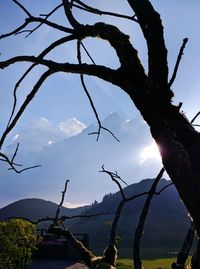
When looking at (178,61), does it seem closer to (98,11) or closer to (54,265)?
(98,11)

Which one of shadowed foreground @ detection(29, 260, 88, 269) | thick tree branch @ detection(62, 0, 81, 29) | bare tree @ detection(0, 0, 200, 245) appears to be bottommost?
shadowed foreground @ detection(29, 260, 88, 269)

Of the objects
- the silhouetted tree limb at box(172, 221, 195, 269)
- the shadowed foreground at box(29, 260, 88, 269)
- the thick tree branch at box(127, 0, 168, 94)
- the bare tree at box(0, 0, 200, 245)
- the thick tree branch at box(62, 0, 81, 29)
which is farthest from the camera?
the shadowed foreground at box(29, 260, 88, 269)

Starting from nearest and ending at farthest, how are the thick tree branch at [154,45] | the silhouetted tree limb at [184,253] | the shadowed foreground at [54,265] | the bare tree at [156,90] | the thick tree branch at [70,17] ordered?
1. the bare tree at [156,90]
2. the thick tree branch at [154,45]
3. the thick tree branch at [70,17]
4. the silhouetted tree limb at [184,253]
5. the shadowed foreground at [54,265]

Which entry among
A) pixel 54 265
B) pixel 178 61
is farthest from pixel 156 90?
pixel 54 265

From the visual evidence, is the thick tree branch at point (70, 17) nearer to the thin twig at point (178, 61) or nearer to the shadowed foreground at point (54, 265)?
the thin twig at point (178, 61)

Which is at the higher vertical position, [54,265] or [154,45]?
[154,45]

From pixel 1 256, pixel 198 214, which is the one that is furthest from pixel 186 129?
pixel 1 256

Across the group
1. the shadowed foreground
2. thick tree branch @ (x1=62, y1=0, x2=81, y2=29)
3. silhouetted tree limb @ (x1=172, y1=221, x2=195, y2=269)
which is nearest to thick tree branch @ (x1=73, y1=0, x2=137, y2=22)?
thick tree branch @ (x1=62, y1=0, x2=81, y2=29)

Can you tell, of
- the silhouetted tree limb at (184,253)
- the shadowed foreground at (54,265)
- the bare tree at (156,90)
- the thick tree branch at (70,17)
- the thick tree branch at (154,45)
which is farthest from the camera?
the shadowed foreground at (54,265)

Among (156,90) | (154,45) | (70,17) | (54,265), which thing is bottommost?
(54,265)

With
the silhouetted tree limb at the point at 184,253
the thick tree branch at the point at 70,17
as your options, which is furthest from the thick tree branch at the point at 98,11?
the silhouetted tree limb at the point at 184,253

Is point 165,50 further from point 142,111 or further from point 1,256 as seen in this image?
point 1,256

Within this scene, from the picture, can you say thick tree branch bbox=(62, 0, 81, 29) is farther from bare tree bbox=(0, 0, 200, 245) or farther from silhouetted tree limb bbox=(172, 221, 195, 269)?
Result: silhouetted tree limb bbox=(172, 221, 195, 269)

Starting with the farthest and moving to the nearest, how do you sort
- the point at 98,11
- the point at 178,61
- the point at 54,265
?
the point at 54,265, the point at 98,11, the point at 178,61
